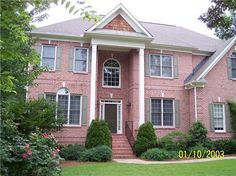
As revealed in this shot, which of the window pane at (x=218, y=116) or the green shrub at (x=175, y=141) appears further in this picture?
the window pane at (x=218, y=116)

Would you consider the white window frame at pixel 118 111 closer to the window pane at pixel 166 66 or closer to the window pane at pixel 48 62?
the window pane at pixel 166 66

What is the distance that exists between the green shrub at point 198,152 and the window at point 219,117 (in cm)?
285

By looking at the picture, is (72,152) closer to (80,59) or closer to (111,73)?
(80,59)

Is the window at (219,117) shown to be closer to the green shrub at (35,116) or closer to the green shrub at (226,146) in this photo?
the green shrub at (226,146)

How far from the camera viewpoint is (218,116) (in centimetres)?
2048

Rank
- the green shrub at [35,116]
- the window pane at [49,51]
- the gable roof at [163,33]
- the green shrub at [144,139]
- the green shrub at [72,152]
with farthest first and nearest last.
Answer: the gable roof at [163,33] → the window pane at [49,51] → the green shrub at [144,139] → the green shrub at [72,152] → the green shrub at [35,116]

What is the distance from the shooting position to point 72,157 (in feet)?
53.3

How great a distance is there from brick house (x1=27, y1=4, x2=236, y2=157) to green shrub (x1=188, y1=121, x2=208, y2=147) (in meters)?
1.07

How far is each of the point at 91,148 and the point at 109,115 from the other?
15.1 feet

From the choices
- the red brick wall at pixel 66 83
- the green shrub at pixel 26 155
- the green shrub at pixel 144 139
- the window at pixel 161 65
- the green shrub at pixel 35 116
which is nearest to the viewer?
the green shrub at pixel 26 155

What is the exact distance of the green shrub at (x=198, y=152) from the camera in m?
17.4

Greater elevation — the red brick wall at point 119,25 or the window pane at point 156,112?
the red brick wall at point 119,25
